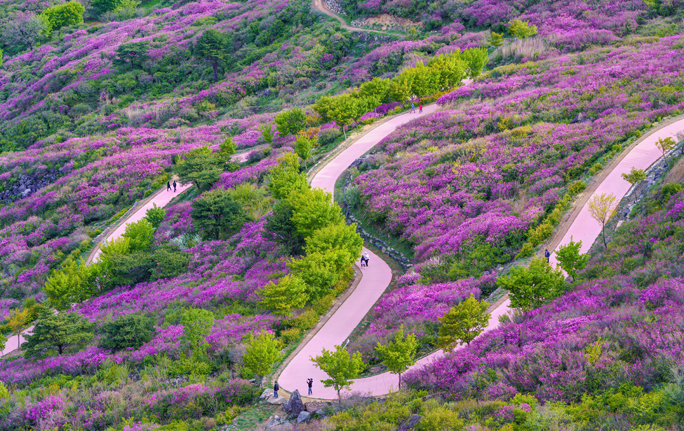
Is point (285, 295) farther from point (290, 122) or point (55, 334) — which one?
point (290, 122)

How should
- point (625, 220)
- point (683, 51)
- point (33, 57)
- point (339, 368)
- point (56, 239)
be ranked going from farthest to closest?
point (33, 57) < point (56, 239) < point (683, 51) < point (625, 220) < point (339, 368)

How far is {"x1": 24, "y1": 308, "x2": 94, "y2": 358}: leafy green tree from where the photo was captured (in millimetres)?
23031

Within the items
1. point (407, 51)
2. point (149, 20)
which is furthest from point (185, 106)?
point (149, 20)

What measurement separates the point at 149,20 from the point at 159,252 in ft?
246

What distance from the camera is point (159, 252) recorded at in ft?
104

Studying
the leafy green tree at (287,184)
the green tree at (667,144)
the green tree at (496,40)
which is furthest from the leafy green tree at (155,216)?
the green tree at (496,40)

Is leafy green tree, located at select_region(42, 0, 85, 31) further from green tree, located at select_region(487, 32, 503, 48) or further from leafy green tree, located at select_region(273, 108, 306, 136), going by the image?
green tree, located at select_region(487, 32, 503, 48)

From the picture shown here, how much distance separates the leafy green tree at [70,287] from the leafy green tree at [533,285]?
2409 centimetres

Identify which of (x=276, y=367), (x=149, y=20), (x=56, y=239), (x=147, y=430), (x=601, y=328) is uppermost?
(x=149, y=20)

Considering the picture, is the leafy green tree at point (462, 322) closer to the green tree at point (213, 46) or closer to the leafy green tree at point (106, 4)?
the green tree at point (213, 46)

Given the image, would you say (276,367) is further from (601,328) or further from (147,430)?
(601,328)

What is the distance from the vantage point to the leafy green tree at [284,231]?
28344 millimetres

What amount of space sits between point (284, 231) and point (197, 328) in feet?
29.6

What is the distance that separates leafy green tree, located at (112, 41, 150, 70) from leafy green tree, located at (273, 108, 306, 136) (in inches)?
1512
